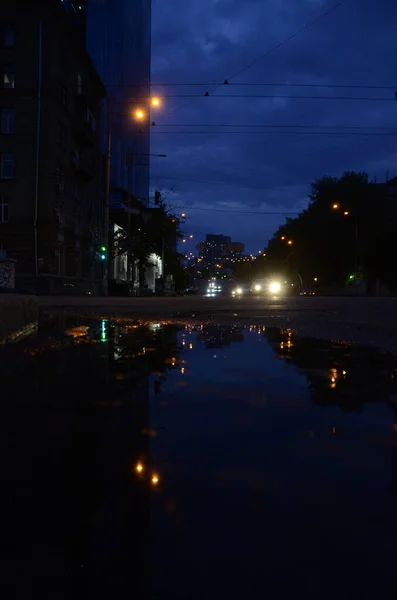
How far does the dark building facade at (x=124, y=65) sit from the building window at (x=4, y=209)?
11035 mm

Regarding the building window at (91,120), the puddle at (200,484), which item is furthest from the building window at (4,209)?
the puddle at (200,484)

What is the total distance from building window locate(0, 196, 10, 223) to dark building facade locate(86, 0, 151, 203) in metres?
11.0

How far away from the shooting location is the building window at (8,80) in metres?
36.6

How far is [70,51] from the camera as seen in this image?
4081 centimetres

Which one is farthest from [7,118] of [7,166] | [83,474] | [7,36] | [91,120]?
[83,474]

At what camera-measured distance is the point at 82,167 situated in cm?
4238

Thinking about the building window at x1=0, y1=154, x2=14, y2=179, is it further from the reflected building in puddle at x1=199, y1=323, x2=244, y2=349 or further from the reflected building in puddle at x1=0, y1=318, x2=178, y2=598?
the reflected building in puddle at x1=0, y1=318, x2=178, y2=598

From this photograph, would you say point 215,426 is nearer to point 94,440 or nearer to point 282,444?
point 282,444

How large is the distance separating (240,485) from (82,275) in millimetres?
43566

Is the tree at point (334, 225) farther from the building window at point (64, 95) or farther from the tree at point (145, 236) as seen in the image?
the building window at point (64, 95)

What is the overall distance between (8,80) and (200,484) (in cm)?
3910

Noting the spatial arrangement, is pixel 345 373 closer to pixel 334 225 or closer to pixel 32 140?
pixel 32 140

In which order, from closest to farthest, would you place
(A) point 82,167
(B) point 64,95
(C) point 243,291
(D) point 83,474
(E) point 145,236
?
(D) point 83,474 → (B) point 64,95 → (A) point 82,167 → (E) point 145,236 → (C) point 243,291

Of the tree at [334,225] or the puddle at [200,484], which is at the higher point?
the tree at [334,225]
